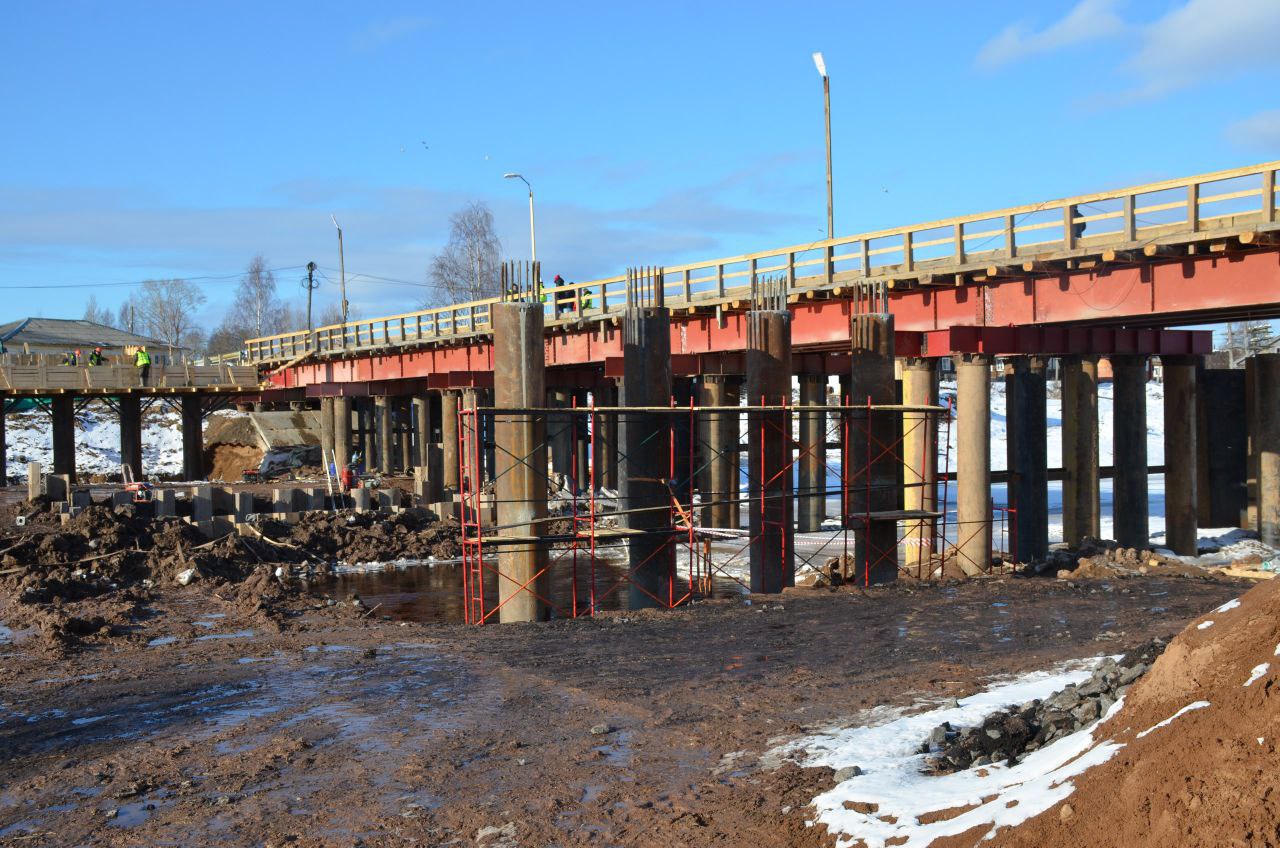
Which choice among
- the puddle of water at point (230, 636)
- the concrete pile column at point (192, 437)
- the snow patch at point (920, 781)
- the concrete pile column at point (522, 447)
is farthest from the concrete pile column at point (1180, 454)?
the concrete pile column at point (192, 437)

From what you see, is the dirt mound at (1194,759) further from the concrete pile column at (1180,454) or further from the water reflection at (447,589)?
the concrete pile column at (1180,454)

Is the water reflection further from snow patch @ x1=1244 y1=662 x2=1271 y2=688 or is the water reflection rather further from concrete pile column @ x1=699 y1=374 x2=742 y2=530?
snow patch @ x1=1244 y1=662 x2=1271 y2=688

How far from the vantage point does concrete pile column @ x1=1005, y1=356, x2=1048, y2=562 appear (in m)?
20.1

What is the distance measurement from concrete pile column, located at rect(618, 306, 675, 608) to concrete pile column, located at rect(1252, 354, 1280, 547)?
41.0ft

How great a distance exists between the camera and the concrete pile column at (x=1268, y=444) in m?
22.3

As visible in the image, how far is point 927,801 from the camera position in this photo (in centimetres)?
667

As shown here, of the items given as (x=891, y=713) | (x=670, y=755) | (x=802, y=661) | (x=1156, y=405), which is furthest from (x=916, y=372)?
(x=1156, y=405)

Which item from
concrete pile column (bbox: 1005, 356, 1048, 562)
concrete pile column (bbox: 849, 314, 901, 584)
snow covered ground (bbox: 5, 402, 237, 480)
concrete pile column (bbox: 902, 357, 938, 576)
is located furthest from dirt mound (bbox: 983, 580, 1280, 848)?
snow covered ground (bbox: 5, 402, 237, 480)

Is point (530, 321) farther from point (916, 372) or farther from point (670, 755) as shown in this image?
point (670, 755)

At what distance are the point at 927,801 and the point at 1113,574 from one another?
11.4m

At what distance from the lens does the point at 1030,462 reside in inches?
792

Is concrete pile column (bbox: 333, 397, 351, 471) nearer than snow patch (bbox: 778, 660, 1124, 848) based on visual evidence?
No

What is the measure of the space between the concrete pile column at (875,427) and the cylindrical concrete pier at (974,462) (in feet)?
3.38

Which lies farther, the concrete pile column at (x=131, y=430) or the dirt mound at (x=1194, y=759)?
the concrete pile column at (x=131, y=430)
